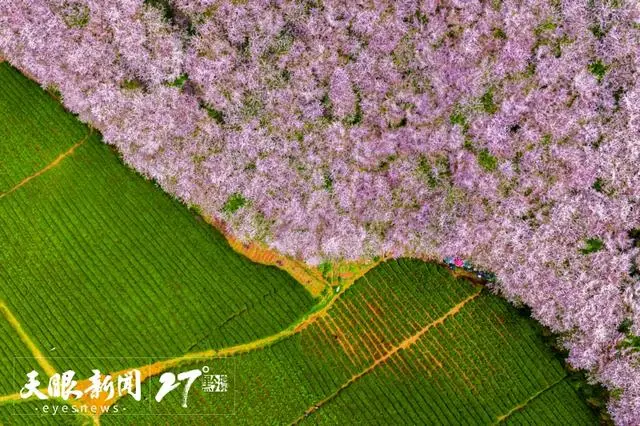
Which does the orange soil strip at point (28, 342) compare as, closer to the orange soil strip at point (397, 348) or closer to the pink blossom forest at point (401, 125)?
the pink blossom forest at point (401, 125)

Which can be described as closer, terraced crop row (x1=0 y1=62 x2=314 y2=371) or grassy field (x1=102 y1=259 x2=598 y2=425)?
grassy field (x1=102 y1=259 x2=598 y2=425)

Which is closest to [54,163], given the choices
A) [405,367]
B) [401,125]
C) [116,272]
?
[116,272]

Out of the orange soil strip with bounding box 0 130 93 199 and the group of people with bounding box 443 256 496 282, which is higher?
Result: the orange soil strip with bounding box 0 130 93 199

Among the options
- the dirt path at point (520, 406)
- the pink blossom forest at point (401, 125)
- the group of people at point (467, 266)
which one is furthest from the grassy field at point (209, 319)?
the pink blossom forest at point (401, 125)

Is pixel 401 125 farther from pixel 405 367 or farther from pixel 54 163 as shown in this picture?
pixel 54 163

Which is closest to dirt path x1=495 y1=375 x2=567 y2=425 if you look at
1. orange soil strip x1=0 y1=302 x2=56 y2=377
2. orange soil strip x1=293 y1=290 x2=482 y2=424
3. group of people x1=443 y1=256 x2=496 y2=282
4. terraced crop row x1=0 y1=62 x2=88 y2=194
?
orange soil strip x1=293 y1=290 x2=482 y2=424

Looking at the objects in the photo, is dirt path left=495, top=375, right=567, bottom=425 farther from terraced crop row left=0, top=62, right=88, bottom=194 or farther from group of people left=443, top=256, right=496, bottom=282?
terraced crop row left=0, top=62, right=88, bottom=194
